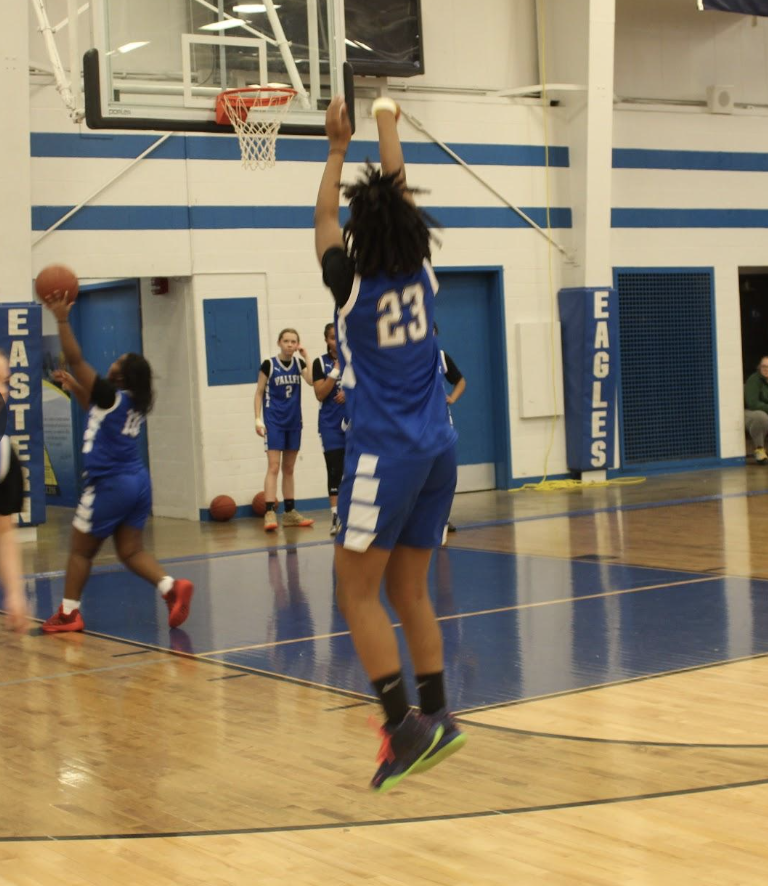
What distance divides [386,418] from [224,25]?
8448 millimetres

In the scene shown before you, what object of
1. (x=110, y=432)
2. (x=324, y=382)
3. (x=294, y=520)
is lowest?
(x=294, y=520)

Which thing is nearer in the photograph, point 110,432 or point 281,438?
point 110,432

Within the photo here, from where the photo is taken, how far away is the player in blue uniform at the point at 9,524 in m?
4.99

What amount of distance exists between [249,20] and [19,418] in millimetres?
4103

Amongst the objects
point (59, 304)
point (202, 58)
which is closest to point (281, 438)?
point (202, 58)

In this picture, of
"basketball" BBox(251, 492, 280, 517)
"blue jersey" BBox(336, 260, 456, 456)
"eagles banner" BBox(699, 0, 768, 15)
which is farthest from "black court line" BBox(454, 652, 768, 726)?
"eagles banner" BBox(699, 0, 768, 15)

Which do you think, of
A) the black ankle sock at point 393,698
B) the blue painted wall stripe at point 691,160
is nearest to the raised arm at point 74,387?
the black ankle sock at point 393,698

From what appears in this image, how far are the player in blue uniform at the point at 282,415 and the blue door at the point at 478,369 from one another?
124 inches

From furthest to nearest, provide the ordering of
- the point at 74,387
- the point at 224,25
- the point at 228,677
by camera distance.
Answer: the point at 224,25, the point at 74,387, the point at 228,677

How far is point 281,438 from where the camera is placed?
41.1 feet

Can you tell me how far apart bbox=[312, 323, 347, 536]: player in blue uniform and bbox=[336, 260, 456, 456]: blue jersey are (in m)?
6.76

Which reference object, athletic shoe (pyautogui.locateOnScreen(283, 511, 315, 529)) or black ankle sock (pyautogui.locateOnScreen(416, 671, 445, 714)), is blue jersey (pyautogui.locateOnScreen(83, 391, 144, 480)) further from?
athletic shoe (pyautogui.locateOnScreen(283, 511, 315, 529))

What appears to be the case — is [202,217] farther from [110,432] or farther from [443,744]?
[443,744]

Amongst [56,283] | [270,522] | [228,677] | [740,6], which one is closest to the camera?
[228,677]
